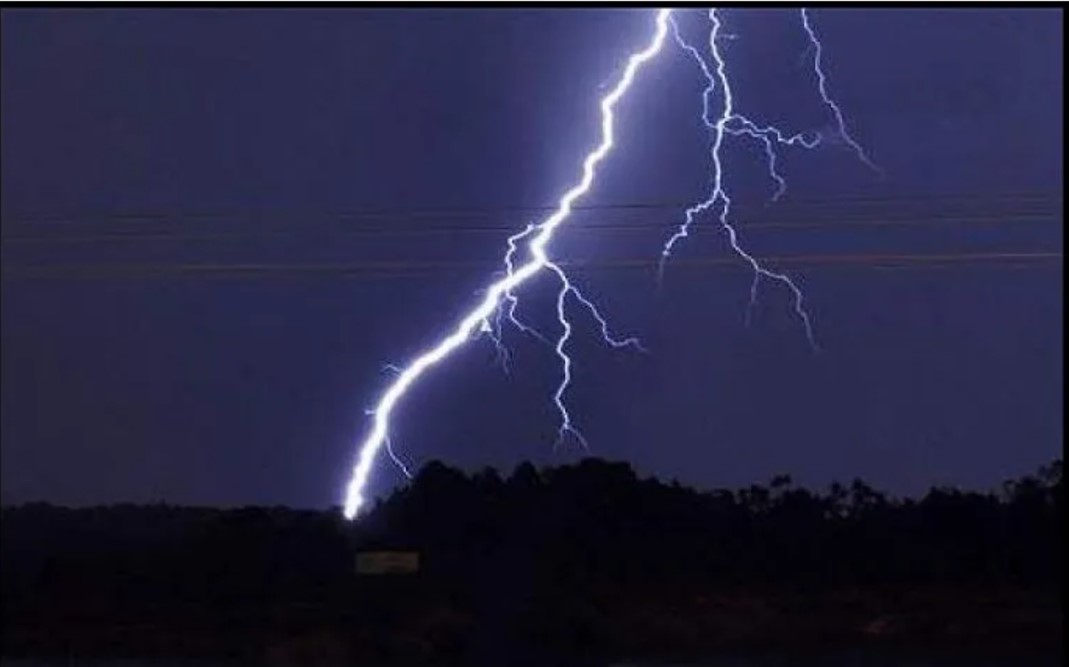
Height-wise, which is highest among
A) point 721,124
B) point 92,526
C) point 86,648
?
point 721,124

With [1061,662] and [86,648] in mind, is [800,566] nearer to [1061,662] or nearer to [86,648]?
[1061,662]

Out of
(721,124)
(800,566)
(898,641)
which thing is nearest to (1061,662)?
(898,641)

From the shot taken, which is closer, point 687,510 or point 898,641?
point 898,641

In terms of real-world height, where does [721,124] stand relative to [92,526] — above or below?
above

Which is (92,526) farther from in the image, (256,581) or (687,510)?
(687,510)

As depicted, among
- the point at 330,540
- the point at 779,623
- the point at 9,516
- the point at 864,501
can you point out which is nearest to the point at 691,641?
the point at 779,623

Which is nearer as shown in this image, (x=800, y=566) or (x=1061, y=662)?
(x=1061, y=662)
